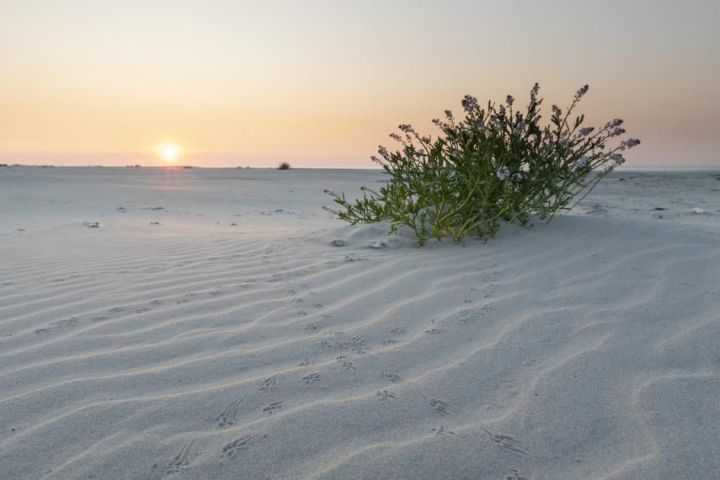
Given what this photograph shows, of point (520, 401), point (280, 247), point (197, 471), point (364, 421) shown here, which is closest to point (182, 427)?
point (197, 471)

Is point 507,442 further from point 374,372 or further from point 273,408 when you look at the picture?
point 273,408

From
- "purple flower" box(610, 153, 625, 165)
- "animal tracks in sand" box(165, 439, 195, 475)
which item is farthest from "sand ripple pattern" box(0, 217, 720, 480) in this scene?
"purple flower" box(610, 153, 625, 165)

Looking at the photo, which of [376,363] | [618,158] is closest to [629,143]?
[618,158]

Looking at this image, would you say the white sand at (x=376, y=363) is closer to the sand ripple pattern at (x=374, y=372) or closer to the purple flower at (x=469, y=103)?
the sand ripple pattern at (x=374, y=372)

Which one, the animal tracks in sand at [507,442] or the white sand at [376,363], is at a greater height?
the white sand at [376,363]

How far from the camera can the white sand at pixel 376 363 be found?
131 centimetres

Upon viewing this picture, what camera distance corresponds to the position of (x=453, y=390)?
163cm

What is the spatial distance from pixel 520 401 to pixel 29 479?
136 centimetres

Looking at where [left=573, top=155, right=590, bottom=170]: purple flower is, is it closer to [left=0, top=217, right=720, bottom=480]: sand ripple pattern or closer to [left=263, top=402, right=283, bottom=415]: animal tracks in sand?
[left=0, top=217, right=720, bottom=480]: sand ripple pattern

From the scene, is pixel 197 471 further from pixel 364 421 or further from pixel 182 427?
pixel 364 421

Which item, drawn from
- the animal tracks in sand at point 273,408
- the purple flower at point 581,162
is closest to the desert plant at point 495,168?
the purple flower at point 581,162

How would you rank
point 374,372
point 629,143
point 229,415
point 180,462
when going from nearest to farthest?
point 180,462, point 229,415, point 374,372, point 629,143

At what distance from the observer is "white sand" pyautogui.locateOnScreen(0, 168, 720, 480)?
1311 mm

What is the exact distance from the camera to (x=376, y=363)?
1835 millimetres
